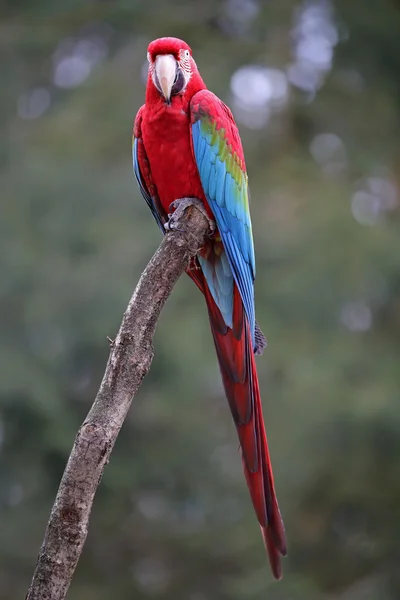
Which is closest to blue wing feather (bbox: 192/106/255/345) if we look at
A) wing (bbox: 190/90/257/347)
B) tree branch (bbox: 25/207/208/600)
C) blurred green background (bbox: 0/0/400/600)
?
wing (bbox: 190/90/257/347)

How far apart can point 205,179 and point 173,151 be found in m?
0.15

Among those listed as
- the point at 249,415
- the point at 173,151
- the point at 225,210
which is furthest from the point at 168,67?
the point at 249,415

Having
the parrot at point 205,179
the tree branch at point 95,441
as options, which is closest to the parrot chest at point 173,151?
the parrot at point 205,179

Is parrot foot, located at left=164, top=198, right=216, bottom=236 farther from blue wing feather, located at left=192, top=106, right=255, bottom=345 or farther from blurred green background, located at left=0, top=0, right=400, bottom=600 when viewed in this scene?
blurred green background, located at left=0, top=0, right=400, bottom=600

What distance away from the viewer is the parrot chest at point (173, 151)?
106 inches

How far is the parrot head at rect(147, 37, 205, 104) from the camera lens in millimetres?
2625

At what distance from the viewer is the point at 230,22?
6371 mm

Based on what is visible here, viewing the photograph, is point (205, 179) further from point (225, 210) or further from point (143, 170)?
point (143, 170)

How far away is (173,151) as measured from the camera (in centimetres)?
271

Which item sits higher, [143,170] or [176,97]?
[176,97]

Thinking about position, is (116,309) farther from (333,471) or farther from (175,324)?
(333,471)

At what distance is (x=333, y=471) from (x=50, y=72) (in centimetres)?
380

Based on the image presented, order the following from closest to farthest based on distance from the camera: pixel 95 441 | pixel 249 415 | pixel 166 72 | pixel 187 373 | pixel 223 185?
pixel 95 441
pixel 249 415
pixel 166 72
pixel 223 185
pixel 187 373

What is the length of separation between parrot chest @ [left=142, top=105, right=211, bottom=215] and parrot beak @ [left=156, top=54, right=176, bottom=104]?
0.25 ft
